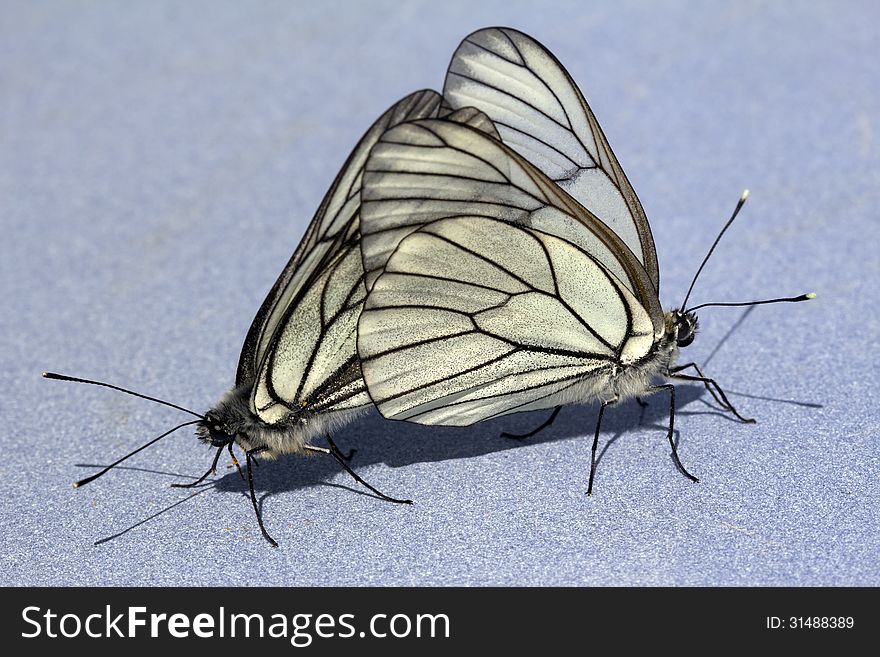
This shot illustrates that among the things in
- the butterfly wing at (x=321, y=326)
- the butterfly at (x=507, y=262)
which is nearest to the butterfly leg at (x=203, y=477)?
the butterfly wing at (x=321, y=326)

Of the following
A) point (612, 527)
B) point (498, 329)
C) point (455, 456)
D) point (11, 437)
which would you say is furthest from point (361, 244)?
point (11, 437)

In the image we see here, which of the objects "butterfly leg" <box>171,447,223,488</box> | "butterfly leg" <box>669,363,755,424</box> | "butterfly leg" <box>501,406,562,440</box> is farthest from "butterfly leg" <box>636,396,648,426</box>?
"butterfly leg" <box>171,447,223,488</box>

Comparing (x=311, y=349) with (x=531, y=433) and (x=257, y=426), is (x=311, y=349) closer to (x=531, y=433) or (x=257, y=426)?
(x=257, y=426)

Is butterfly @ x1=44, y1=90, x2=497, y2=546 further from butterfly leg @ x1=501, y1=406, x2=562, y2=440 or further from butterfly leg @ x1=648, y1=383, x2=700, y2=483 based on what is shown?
butterfly leg @ x1=648, y1=383, x2=700, y2=483

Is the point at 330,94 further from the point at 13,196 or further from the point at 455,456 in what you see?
the point at 455,456

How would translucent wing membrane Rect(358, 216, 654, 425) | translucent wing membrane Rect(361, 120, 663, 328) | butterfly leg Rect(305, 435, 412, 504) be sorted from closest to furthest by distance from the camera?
translucent wing membrane Rect(361, 120, 663, 328) → translucent wing membrane Rect(358, 216, 654, 425) → butterfly leg Rect(305, 435, 412, 504)

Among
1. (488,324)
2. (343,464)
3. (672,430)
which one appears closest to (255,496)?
(343,464)

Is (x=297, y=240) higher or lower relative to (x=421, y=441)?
higher
